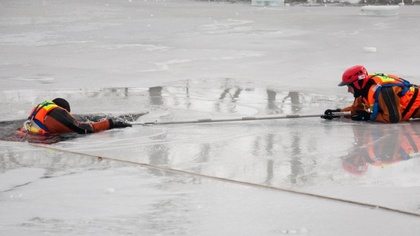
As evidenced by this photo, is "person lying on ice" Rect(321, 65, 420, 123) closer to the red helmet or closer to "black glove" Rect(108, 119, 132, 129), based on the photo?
the red helmet

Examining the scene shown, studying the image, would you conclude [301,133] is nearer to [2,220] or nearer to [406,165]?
[406,165]

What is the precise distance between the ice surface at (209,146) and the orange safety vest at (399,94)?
0.68 feet

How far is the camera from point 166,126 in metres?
8.48

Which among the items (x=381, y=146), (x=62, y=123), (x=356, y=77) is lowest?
(x=381, y=146)

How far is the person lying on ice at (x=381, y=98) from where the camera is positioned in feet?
27.9

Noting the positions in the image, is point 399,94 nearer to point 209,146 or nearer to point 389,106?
point 389,106

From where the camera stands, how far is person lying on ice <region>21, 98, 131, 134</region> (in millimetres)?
8062

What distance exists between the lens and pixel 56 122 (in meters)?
8.07

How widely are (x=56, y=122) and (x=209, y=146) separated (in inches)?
64.2

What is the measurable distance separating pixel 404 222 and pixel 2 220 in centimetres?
253

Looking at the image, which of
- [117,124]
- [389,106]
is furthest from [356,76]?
[117,124]

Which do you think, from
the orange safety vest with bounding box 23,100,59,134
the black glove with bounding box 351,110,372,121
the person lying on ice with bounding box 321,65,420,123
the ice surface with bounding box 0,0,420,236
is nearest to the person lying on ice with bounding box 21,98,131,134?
the orange safety vest with bounding box 23,100,59,134

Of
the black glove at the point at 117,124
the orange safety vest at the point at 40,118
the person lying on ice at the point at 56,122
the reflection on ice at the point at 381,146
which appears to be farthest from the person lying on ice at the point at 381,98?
the orange safety vest at the point at 40,118

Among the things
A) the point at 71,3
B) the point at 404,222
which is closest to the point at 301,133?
the point at 404,222
